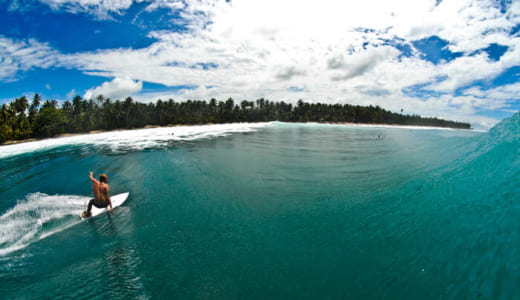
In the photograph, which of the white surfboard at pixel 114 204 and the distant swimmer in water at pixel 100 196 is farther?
the white surfboard at pixel 114 204

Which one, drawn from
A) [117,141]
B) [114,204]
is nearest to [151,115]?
[117,141]

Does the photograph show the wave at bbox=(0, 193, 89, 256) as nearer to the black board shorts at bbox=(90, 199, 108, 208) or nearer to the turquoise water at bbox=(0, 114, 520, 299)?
the turquoise water at bbox=(0, 114, 520, 299)

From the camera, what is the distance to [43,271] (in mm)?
6191

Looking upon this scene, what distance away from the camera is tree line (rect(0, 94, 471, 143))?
64975 millimetres

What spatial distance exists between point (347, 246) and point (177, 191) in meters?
10.3

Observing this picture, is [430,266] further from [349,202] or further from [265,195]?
[265,195]

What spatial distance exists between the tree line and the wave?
67.7 metres

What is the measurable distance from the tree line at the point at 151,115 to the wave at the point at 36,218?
67666mm

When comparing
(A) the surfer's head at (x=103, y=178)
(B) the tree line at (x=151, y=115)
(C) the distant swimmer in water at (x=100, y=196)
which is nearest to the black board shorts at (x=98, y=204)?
(C) the distant swimmer in water at (x=100, y=196)

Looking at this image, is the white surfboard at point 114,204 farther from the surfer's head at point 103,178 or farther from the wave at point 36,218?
the surfer's head at point 103,178

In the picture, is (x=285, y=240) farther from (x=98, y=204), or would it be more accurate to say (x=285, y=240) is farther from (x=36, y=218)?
(x=36, y=218)

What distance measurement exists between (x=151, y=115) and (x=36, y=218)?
369 feet

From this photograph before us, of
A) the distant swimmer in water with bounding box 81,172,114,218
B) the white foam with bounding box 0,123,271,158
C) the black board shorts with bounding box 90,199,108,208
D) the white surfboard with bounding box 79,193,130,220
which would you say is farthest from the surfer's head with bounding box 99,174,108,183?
the white foam with bounding box 0,123,271,158

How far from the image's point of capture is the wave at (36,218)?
7.91m
